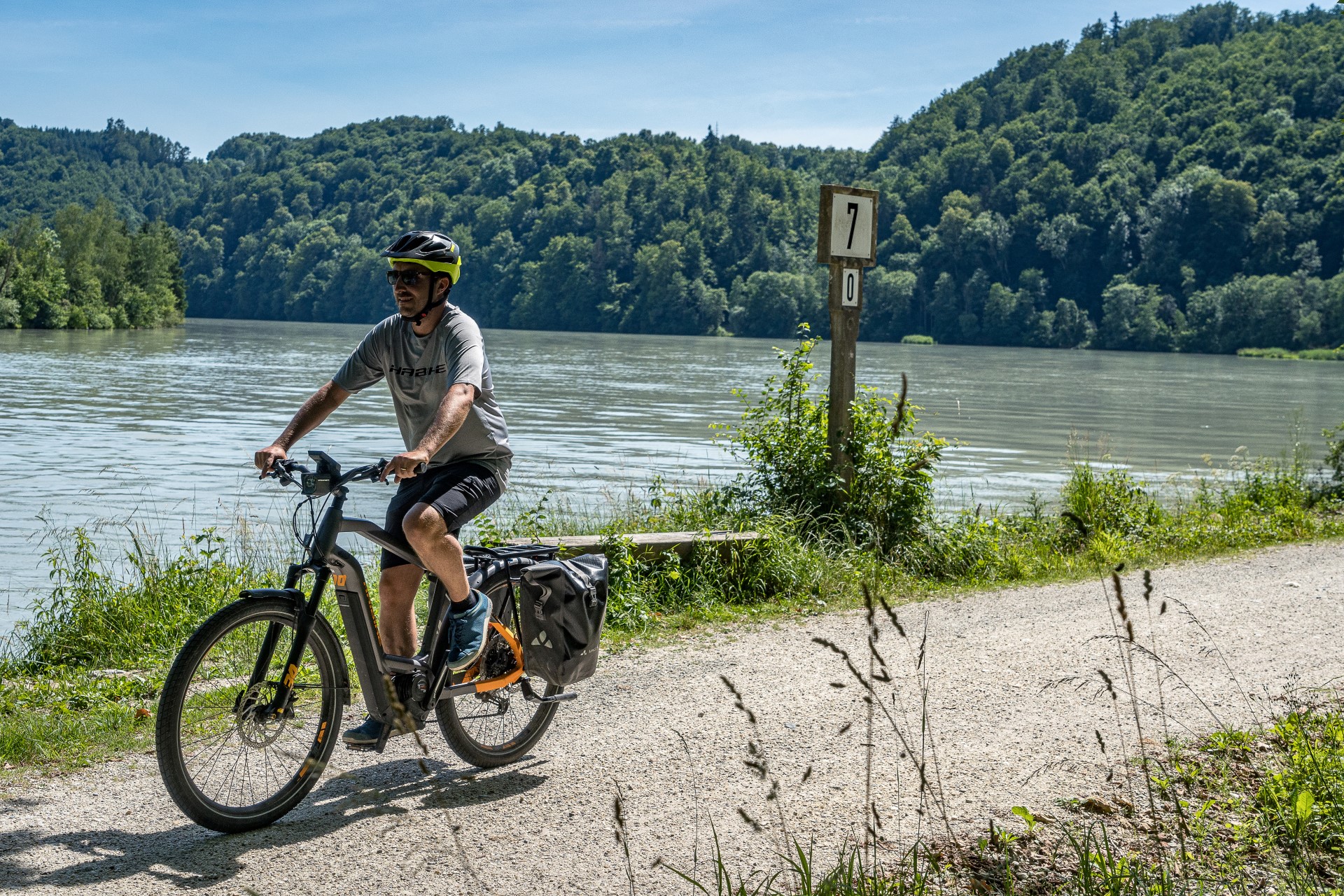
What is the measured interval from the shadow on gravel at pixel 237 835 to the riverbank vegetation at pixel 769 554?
3.30 feet

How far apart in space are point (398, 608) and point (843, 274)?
5.49 m

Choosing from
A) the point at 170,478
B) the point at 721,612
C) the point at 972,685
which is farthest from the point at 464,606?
the point at 170,478

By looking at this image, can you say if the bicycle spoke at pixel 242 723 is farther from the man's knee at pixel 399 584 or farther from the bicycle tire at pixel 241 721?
the man's knee at pixel 399 584

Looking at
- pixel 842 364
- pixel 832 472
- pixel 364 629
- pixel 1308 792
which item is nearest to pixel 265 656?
pixel 364 629

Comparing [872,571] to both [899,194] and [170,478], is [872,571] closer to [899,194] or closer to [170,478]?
[170,478]

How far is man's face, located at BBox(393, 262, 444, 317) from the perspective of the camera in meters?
4.42

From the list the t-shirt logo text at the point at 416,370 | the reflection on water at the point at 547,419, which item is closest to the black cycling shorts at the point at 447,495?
the t-shirt logo text at the point at 416,370

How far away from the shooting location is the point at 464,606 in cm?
461

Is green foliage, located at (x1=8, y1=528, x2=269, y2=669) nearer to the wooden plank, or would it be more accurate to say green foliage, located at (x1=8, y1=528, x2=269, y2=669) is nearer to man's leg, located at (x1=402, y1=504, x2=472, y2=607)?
the wooden plank

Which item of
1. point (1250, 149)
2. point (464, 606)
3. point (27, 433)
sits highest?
point (1250, 149)

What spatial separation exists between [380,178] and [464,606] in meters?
171

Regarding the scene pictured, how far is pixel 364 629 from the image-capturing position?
4.34 metres

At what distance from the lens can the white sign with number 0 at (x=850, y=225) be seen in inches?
358

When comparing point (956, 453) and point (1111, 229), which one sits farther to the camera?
point (1111, 229)
